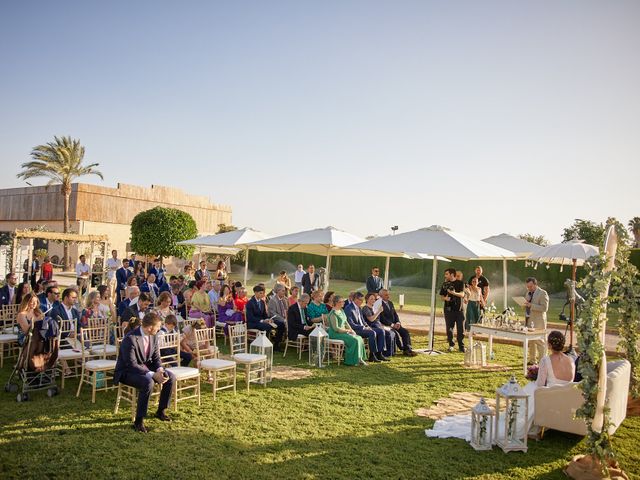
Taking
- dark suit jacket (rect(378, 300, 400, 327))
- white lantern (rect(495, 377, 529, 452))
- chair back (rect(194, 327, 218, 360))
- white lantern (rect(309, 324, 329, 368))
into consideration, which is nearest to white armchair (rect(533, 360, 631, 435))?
white lantern (rect(495, 377, 529, 452))

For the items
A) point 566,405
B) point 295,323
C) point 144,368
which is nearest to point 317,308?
point 295,323

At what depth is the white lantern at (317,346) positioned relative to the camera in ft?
31.4

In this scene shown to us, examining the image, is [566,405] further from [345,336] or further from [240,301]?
[240,301]

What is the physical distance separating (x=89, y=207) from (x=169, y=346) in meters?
35.3

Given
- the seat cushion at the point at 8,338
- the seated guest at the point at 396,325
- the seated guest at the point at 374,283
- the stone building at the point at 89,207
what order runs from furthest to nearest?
the stone building at the point at 89,207, the seated guest at the point at 374,283, the seated guest at the point at 396,325, the seat cushion at the point at 8,338

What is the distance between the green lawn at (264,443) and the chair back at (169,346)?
676mm

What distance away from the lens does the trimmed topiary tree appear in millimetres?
30922

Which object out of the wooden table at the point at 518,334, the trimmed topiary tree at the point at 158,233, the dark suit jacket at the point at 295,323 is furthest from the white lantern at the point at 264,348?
the trimmed topiary tree at the point at 158,233

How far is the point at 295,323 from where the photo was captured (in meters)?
10.8

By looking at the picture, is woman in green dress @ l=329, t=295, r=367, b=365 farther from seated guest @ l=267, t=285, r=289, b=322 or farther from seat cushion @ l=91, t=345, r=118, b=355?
seat cushion @ l=91, t=345, r=118, b=355

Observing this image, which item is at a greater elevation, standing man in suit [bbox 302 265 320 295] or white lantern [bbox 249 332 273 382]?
standing man in suit [bbox 302 265 320 295]

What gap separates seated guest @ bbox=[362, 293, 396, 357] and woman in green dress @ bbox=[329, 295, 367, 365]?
756 mm

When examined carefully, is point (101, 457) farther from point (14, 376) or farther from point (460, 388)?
point (460, 388)

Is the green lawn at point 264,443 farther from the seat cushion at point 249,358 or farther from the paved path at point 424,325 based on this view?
the paved path at point 424,325
